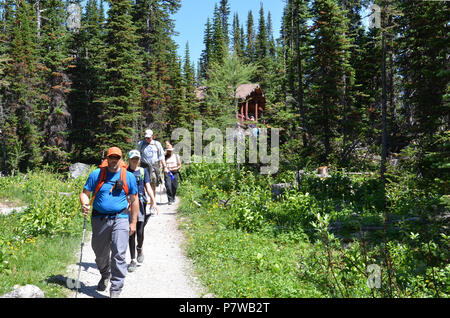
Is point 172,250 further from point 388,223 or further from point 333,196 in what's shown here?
point 333,196

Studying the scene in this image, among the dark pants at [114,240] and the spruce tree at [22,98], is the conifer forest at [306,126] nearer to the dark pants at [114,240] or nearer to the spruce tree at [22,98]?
the spruce tree at [22,98]

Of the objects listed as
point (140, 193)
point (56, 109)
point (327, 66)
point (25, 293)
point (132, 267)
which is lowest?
point (132, 267)

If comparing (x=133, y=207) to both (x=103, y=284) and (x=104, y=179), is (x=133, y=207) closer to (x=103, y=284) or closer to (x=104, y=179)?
(x=104, y=179)

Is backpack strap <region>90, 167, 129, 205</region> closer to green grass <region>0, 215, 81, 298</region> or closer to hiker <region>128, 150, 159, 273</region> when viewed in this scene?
hiker <region>128, 150, 159, 273</region>

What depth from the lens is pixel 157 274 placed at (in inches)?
230

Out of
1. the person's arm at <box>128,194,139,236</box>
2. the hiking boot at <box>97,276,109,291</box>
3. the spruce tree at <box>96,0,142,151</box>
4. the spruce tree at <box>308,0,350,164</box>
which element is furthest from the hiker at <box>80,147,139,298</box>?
the spruce tree at <box>96,0,142,151</box>

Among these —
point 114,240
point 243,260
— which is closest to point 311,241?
point 243,260

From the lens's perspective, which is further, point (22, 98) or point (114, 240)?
point (22, 98)

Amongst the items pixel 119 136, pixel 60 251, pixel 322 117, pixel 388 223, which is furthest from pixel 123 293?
pixel 119 136

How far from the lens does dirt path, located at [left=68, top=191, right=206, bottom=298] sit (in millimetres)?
5035

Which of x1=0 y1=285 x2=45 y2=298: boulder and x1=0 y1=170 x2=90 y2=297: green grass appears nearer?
x1=0 y1=285 x2=45 y2=298: boulder

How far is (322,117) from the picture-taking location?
21625 millimetres

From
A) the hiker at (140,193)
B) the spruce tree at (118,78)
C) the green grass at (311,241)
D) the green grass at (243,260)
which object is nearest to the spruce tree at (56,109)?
the spruce tree at (118,78)

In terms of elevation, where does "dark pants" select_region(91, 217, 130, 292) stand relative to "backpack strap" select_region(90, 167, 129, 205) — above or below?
below
